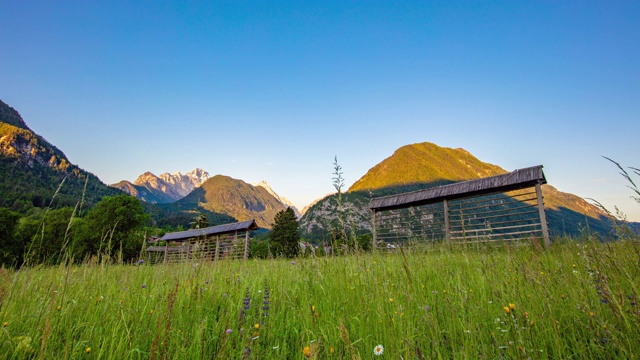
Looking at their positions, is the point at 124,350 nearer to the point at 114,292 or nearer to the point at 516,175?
the point at 114,292

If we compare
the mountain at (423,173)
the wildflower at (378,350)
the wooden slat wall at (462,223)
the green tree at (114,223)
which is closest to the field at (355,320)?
the wildflower at (378,350)

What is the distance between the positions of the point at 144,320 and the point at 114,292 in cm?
88

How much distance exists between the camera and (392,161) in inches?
6767

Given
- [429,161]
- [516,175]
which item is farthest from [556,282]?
[429,161]

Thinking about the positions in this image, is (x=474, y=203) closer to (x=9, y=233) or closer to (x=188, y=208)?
(x=9, y=233)

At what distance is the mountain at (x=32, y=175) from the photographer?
81.8 m

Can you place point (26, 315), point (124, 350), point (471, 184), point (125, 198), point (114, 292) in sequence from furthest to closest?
point (125, 198) → point (471, 184) → point (114, 292) → point (26, 315) → point (124, 350)

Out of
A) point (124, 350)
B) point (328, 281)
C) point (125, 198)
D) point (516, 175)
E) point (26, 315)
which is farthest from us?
point (125, 198)

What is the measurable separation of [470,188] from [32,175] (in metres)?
159

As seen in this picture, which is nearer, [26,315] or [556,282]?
[26,315]

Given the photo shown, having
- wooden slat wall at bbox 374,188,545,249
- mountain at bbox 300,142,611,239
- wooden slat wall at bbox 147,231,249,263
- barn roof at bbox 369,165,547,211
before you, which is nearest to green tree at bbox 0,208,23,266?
wooden slat wall at bbox 147,231,249,263

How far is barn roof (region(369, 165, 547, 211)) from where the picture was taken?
9141mm

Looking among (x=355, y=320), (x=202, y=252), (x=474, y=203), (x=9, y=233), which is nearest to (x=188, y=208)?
(x=9, y=233)

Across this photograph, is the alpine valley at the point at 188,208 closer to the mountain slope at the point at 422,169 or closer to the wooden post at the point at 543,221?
the mountain slope at the point at 422,169
